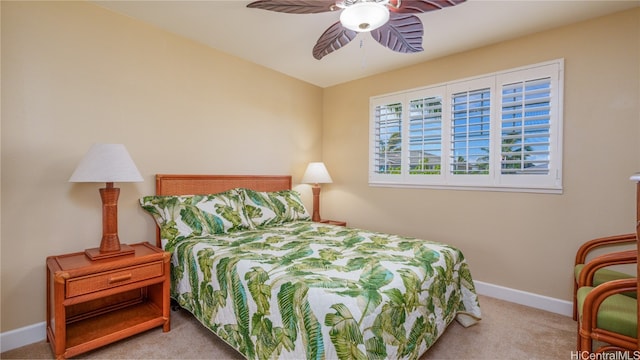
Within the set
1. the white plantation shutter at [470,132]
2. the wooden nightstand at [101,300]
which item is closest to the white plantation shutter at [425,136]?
the white plantation shutter at [470,132]

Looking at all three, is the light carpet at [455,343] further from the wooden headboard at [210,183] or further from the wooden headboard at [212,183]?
the wooden headboard at [212,183]

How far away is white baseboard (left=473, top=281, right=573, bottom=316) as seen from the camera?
8.14 ft

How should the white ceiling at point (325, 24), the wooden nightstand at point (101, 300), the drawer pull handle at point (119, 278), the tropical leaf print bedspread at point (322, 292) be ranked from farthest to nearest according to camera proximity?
the white ceiling at point (325, 24) → the drawer pull handle at point (119, 278) → the wooden nightstand at point (101, 300) → the tropical leaf print bedspread at point (322, 292)

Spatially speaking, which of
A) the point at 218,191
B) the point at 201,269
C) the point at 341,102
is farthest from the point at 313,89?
the point at 201,269

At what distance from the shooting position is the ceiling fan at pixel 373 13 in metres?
1.66

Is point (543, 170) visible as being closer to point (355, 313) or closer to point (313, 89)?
point (355, 313)

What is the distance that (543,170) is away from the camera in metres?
2.56

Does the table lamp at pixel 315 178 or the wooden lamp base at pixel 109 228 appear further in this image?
the table lamp at pixel 315 178

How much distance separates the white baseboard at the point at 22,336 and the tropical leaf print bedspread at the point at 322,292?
849 mm

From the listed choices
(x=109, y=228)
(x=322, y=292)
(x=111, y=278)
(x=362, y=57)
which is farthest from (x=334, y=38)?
(x=111, y=278)

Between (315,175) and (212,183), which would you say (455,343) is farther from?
(212,183)

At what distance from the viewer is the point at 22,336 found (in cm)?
199

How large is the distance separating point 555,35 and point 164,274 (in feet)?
12.3

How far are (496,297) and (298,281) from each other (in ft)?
7.70
